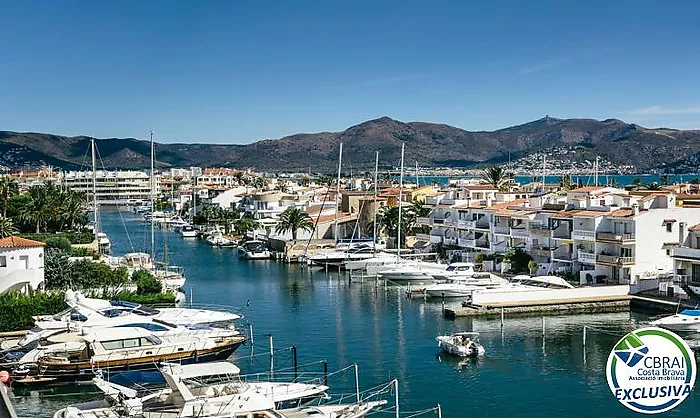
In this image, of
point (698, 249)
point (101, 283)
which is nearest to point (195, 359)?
point (101, 283)

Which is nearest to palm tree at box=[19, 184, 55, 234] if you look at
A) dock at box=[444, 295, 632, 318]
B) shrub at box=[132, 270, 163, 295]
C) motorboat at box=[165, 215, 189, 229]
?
shrub at box=[132, 270, 163, 295]

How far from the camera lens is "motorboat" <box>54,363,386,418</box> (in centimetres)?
2016

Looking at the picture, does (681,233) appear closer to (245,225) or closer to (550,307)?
(550,307)

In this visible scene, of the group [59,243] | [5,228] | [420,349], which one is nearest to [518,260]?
[420,349]

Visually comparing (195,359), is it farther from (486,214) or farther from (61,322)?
(486,214)

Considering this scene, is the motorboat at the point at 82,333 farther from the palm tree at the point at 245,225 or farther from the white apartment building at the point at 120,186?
the white apartment building at the point at 120,186

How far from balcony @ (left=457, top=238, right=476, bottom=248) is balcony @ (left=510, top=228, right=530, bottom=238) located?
4529 millimetres

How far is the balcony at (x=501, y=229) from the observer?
58.4 metres

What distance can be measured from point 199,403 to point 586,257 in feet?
111

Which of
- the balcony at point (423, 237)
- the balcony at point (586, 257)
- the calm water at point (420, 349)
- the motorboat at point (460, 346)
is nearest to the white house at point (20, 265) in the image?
the calm water at point (420, 349)

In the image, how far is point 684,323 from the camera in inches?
1419

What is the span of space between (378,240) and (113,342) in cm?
4374

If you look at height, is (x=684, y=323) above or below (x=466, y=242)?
below
